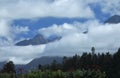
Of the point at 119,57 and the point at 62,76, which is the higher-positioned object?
the point at 119,57

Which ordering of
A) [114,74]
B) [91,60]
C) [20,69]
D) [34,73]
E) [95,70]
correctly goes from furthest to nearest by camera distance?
[91,60] < [114,74] < [34,73] < [95,70] < [20,69]

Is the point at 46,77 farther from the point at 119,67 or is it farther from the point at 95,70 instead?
the point at 119,67

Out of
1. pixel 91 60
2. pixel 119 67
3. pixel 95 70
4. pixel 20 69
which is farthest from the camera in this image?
pixel 91 60

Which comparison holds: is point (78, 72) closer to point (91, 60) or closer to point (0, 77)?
point (0, 77)

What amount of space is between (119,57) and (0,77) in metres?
24.1

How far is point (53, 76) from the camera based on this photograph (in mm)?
38531

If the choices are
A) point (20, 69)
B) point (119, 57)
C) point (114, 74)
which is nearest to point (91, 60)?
point (119, 57)

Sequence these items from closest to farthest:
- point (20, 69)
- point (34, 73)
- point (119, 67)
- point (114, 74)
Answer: point (20, 69) < point (34, 73) < point (114, 74) < point (119, 67)

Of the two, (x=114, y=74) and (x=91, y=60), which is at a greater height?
(x=91, y=60)

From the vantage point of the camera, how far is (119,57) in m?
61.5

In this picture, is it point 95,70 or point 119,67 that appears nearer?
point 95,70

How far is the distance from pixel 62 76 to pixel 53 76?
1018 mm

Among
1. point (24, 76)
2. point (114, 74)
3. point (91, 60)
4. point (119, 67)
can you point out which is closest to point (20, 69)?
point (24, 76)

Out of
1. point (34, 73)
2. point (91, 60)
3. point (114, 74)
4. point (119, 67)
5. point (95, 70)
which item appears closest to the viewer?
point (95, 70)
